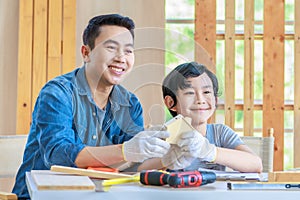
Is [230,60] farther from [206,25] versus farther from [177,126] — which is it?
[177,126]

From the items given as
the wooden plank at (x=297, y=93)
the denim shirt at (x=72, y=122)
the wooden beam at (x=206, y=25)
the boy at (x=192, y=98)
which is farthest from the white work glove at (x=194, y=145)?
the wooden plank at (x=297, y=93)

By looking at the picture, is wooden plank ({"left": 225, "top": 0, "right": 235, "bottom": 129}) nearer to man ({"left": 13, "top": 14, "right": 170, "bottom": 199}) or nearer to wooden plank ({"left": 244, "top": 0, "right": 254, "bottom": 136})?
wooden plank ({"left": 244, "top": 0, "right": 254, "bottom": 136})

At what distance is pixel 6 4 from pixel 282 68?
1844mm

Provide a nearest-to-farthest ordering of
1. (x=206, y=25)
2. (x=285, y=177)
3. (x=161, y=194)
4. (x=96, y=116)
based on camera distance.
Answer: (x=161, y=194)
(x=285, y=177)
(x=96, y=116)
(x=206, y=25)

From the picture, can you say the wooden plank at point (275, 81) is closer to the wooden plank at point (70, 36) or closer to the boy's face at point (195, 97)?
the wooden plank at point (70, 36)

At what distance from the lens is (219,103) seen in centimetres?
159

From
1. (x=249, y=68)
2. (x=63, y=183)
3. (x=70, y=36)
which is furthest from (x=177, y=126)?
(x=249, y=68)

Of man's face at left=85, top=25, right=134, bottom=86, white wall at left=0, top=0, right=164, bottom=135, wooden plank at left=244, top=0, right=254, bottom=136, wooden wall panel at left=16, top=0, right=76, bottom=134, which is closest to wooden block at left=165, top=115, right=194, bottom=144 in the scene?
man's face at left=85, top=25, right=134, bottom=86

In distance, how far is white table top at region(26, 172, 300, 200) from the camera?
1.09 meters

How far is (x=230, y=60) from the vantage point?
3.94m

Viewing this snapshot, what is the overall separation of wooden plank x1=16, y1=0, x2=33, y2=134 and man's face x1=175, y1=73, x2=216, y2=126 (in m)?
2.46

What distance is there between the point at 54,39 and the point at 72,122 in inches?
85.4

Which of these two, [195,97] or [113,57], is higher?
[113,57]

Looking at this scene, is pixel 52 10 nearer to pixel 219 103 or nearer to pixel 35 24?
pixel 35 24
